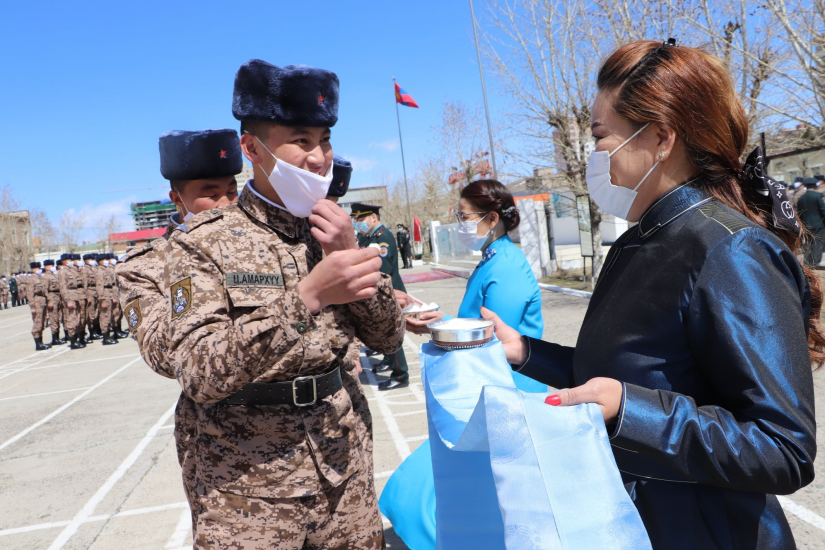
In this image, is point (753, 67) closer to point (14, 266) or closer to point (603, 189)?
point (603, 189)

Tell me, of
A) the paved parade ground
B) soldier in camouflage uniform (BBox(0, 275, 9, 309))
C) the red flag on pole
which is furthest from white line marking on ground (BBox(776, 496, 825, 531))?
soldier in camouflage uniform (BBox(0, 275, 9, 309))

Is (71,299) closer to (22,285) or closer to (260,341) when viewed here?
(260,341)

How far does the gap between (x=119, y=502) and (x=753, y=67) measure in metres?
9.65

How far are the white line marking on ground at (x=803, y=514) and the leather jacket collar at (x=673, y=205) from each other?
2.53 m

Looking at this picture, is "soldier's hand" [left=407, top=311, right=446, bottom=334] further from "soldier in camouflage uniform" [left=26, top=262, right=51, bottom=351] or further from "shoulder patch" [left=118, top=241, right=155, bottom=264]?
"soldier in camouflage uniform" [left=26, top=262, right=51, bottom=351]

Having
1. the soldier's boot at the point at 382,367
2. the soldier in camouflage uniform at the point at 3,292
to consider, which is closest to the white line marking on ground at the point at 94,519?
the soldier's boot at the point at 382,367

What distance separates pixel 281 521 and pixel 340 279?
81 cm

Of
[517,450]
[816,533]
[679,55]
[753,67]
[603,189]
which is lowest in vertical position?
[816,533]

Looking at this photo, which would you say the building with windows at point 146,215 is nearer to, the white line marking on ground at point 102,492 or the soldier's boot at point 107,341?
the soldier's boot at point 107,341

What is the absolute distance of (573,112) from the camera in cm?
1249

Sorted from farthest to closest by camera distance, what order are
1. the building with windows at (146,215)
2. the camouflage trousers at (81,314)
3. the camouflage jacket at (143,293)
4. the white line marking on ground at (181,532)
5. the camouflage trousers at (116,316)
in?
the building with windows at (146,215), the camouflage trousers at (116,316), the camouflage trousers at (81,314), the white line marking on ground at (181,532), the camouflage jacket at (143,293)

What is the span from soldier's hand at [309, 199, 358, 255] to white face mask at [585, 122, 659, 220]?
733mm

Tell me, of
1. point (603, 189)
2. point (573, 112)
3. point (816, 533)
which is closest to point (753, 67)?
point (573, 112)

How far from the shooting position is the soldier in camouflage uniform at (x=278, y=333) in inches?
55.3
